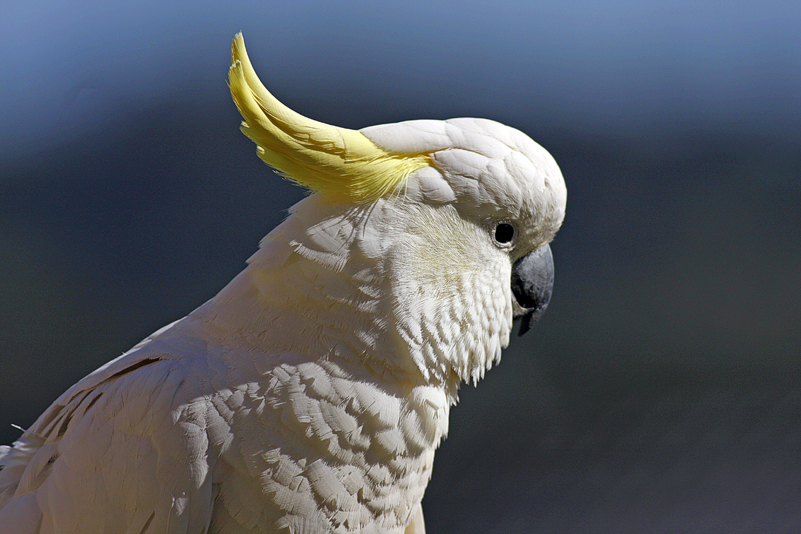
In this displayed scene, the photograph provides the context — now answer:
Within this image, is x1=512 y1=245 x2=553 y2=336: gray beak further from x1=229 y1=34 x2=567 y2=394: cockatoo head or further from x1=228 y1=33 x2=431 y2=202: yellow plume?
x1=228 y1=33 x2=431 y2=202: yellow plume

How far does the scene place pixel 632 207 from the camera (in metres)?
3.13

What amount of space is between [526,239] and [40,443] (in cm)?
85

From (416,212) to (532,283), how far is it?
29 centimetres

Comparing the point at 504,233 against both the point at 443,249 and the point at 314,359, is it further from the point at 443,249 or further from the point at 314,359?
the point at 314,359

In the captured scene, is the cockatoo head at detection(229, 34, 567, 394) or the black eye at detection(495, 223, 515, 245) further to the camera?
the black eye at detection(495, 223, 515, 245)

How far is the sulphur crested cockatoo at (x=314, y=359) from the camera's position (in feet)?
2.43

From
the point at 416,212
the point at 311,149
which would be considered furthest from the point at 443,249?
the point at 311,149

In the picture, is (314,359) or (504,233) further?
(504,233)

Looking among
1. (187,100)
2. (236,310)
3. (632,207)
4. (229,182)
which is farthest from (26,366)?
(632,207)

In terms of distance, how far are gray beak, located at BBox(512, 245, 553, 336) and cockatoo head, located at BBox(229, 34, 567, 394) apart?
8 centimetres

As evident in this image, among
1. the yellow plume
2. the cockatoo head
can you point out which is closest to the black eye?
the cockatoo head

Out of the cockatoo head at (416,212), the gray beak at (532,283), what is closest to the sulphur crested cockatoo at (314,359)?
the cockatoo head at (416,212)

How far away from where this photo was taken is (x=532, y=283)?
0.97 m

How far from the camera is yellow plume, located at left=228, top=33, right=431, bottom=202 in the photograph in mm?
694
